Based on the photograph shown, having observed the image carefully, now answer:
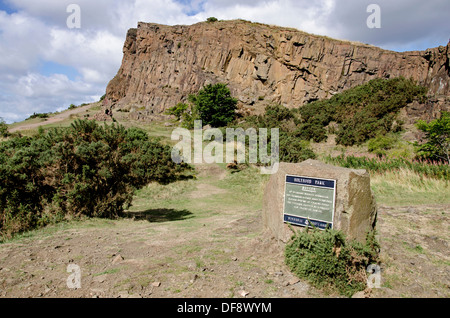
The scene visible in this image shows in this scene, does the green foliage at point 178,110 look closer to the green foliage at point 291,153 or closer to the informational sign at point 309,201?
the green foliage at point 291,153

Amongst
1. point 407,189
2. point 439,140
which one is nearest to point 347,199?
point 407,189

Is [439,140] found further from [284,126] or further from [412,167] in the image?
[284,126]

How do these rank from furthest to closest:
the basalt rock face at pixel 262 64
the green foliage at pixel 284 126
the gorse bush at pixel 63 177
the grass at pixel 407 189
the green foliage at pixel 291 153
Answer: the basalt rock face at pixel 262 64, the green foliage at pixel 284 126, the green foliage at pixel 291 153, the grass at pixel 407 189, the gorse bush at pixel 63 177

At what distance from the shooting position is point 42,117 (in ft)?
133

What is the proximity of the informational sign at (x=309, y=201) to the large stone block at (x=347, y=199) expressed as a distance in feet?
0.26

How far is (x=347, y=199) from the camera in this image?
4059 mm

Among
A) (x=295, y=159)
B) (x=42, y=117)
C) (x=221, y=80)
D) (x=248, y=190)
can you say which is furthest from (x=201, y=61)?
(x=248, y=190)

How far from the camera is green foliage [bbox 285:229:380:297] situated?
12.1ft

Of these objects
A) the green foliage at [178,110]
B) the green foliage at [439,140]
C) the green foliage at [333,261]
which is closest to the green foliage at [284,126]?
the green foliage at [439,140]

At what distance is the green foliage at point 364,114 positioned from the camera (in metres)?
24.1

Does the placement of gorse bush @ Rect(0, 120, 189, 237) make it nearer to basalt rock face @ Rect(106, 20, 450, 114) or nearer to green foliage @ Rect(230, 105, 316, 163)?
green foliage @ Rect(230, 105, 316, 163)

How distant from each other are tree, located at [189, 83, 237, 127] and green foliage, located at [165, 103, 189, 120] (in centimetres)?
463

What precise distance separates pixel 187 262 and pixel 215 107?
114ft

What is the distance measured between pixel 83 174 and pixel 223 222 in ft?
12.7
